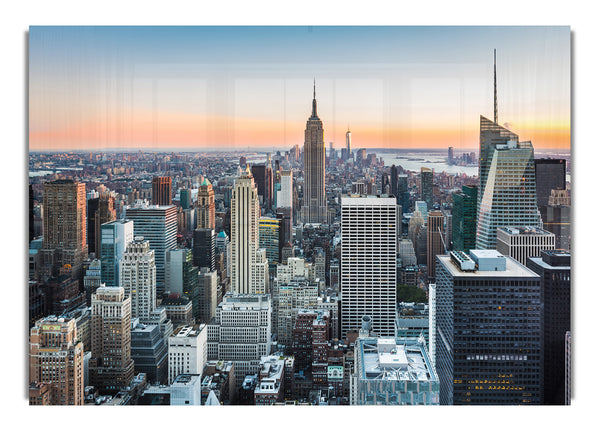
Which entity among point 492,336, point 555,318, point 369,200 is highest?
point 369,200

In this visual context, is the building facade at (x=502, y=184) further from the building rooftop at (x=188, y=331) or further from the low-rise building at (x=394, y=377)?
the building rooftop at (x=188, y=331)

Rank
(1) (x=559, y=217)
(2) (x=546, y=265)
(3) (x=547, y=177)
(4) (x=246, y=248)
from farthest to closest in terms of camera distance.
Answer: (4) (x=246, y=248) → (3) (x=547, y=177) → (1) (x=559, y=217) → (2) (x=546, y=265)

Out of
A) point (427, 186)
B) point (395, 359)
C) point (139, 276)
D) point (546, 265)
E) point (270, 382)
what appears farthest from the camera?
point (139, 276)

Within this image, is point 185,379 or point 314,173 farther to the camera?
point 314,173

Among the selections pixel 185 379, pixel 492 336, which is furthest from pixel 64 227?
pixel 492 336

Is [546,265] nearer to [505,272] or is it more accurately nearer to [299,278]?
[505,272]

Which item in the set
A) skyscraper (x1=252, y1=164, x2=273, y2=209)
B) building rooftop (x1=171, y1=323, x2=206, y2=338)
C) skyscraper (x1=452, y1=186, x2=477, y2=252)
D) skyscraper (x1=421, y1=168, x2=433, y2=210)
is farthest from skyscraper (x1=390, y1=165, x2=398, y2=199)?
building rooftop (x1=171, y1=323, x2=206, y2=338)
